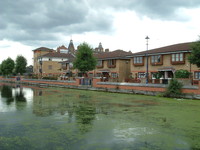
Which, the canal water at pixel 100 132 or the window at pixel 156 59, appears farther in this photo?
the window at pixel 156 59

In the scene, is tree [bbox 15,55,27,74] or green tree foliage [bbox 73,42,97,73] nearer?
green tree foliage [bbox 73,42,97,73]

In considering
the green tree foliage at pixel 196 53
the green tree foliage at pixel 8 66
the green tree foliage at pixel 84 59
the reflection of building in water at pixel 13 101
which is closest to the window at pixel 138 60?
Result: the green tree foliage at pixel 84 59

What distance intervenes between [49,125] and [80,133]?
2.23 meters

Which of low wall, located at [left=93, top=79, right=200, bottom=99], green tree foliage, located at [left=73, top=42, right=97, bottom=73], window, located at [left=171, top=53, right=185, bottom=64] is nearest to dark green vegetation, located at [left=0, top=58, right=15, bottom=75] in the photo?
green tree foliage, located at [left=73, top=42, right=97, bottom=73]

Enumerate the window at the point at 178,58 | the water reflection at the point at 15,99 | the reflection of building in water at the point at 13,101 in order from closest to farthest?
the reflection of building in water at the point at 13,101
the water reflection at the point at 15,99
the window at the point at 178,58

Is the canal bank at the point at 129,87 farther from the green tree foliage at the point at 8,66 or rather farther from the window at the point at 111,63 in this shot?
the green tree foliage at the point at 8,66

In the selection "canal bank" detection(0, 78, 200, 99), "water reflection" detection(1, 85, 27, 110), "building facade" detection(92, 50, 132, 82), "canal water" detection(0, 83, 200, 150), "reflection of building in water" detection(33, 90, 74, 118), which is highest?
"building facade" detection(92, 50, 132, 82)

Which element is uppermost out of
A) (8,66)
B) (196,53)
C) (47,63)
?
(47,63)

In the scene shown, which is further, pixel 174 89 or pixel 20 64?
pixel 20 64

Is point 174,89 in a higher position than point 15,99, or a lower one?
higher

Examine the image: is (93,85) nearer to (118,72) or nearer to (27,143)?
(118,72)

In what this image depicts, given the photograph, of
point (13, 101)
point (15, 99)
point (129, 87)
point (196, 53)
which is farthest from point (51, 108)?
point (196, 53)

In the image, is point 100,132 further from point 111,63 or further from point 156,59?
point 111,63

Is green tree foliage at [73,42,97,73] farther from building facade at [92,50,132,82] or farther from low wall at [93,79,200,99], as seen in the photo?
low wall at [93,79,200,99]
